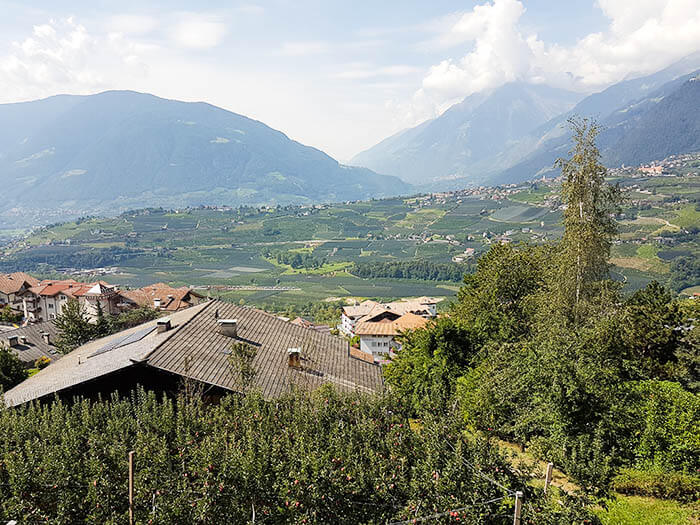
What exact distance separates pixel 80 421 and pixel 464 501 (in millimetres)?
9440

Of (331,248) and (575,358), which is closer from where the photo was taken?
(575,358)

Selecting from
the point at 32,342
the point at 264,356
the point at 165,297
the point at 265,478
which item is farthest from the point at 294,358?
the point at 165,297

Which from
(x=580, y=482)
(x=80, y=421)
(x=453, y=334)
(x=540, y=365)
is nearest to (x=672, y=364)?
(x=453, y=334)

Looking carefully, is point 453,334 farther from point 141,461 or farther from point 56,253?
point 56,253

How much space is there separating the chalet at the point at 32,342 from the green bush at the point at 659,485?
3872cm

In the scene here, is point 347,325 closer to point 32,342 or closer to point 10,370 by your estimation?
point 32,342

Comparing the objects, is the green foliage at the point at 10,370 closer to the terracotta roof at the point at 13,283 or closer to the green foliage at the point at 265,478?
the green foliage at the point at 265,478

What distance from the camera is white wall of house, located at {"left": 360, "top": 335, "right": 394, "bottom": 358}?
50906mm

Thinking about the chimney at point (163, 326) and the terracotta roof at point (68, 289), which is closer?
the chimney at point (163, 326)

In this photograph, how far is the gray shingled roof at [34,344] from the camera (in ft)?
128

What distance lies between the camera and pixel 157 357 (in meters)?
15.2

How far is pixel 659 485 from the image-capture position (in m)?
10.7

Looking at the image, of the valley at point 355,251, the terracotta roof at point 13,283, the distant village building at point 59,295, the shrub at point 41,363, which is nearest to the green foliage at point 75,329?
the shrub at point 41,363

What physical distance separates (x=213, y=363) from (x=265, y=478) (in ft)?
25.8
